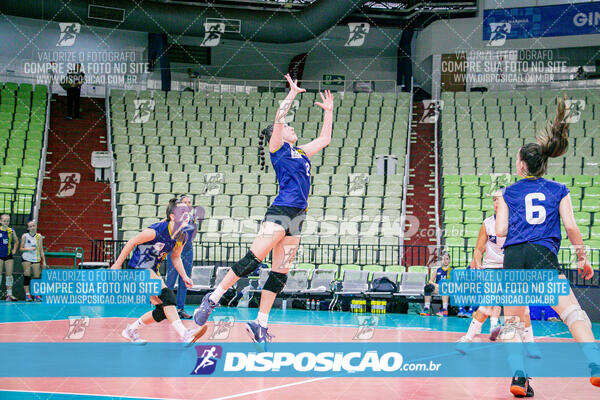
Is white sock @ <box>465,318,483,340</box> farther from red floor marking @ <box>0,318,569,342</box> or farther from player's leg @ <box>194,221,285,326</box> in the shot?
player's leg @ <box>194,221,285,326</box>

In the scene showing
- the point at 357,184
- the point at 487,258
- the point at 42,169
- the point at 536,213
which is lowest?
the point at 487,258

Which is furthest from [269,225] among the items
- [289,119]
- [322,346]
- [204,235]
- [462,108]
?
[462,108]

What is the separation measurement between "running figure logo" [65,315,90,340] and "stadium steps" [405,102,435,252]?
30.7 feet

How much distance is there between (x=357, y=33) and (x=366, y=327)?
1810 centimetres

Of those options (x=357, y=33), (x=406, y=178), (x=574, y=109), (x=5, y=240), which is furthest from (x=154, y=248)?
(x=357, y=33)

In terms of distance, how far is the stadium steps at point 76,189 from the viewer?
57.9 ft

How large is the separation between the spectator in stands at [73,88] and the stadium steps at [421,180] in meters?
10.2

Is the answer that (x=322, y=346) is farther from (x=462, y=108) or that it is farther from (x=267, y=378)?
(x=462, y=108)

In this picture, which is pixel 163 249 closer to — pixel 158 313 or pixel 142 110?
pixel 158 313

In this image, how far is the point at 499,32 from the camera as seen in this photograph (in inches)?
892

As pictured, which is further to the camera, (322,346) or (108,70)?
(108,70)

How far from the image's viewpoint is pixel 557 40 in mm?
22406

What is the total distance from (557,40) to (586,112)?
382 cm

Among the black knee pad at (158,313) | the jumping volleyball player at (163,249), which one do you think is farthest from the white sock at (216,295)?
the black knee pad at (158,313)
